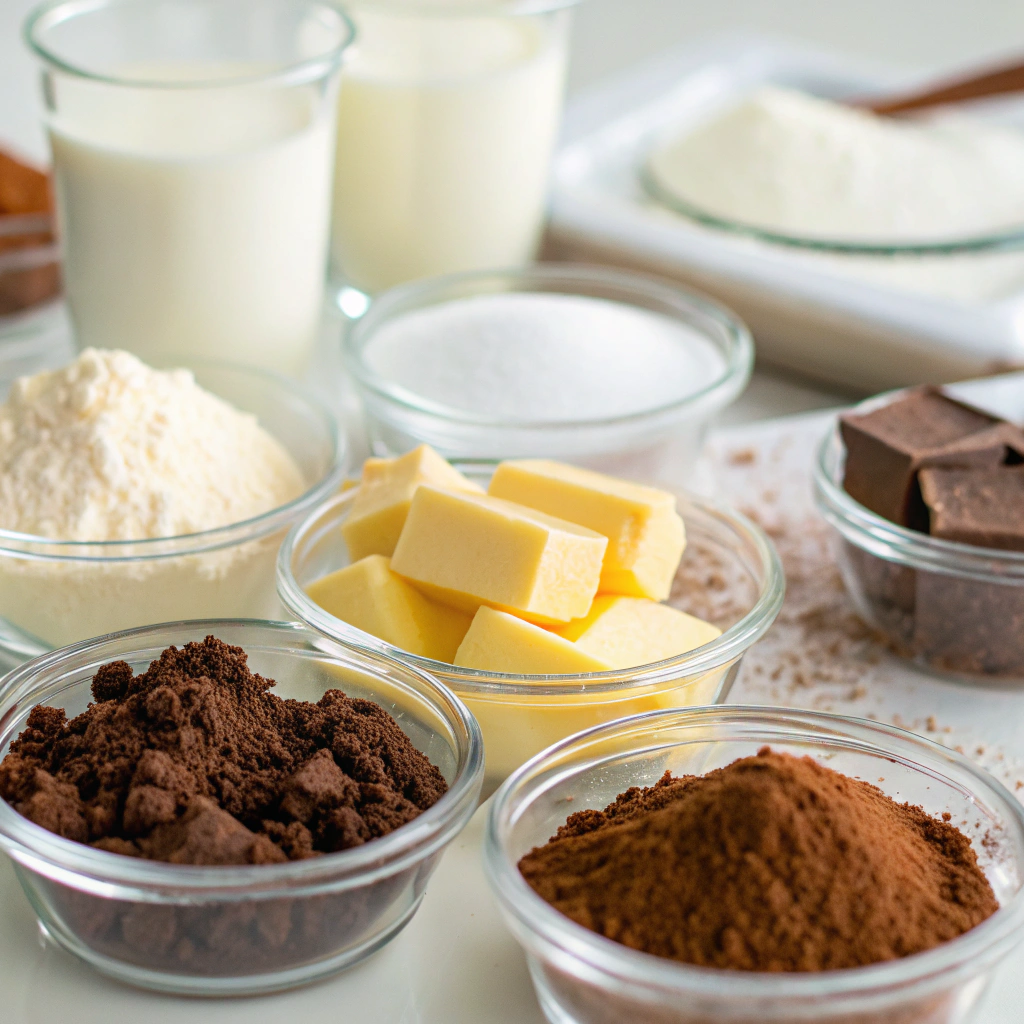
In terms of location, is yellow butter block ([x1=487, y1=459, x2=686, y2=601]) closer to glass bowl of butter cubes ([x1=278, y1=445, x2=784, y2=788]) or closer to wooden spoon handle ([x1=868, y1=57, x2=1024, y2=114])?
glass bowl of butter cubes ([x1=278, y1=445, x2=784, y2=788])

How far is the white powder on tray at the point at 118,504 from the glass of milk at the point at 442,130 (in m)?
0.53

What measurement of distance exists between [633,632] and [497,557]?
0.11 m

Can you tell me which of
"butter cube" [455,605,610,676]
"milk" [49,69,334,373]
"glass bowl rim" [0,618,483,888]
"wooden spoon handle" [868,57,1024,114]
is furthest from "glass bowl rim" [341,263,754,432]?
"wooden spoon handle" [868,57,1024,114]

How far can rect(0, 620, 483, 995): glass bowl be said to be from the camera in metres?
0.63

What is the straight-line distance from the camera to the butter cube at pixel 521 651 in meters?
0.82

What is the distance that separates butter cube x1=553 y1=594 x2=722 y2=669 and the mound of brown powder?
0.17 m

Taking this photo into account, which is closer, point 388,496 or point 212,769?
point 212,769

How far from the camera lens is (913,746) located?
778 mm

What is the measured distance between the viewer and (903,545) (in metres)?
1.02

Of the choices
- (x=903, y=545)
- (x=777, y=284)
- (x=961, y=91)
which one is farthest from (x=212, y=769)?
(x=961, y=91)

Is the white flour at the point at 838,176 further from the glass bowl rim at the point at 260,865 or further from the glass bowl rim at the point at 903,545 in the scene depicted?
the glass bowl rim at the point at 260,865

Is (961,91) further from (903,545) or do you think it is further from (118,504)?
(118,504)

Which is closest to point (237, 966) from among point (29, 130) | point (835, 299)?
point (835, 299)

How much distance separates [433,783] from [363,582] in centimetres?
20
